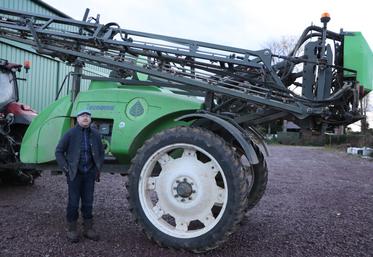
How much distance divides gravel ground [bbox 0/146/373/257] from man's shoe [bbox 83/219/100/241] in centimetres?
8

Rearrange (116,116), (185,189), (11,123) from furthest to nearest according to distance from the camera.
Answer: (11,123) → (116,116) → (185,189)

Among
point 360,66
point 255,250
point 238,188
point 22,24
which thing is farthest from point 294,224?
point 22,24

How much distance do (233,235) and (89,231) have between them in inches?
64.6

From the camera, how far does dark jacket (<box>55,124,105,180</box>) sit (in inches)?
172

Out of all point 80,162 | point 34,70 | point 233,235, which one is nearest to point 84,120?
point 80,162

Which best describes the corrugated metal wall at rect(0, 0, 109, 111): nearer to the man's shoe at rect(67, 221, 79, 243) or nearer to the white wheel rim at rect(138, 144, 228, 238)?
the man's shoe at rect(67, 221, 79, 243)

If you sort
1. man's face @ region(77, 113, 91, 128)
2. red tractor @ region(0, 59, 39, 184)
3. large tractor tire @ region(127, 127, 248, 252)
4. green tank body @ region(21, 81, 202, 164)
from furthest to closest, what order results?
red tractor @ region(0, 59, 39, 184) → green tank body @ region(21, 81, 202, 164) → man's face @ region(77, 113, 91, 128) → large tractor tire @ region(127, 127, 248, 252)

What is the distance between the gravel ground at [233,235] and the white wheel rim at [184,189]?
292 millimetres

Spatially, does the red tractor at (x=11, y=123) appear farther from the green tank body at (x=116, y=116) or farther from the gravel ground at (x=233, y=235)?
the green tank body at (x=116, y=116)

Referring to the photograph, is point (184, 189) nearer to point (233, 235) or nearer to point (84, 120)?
point (233, 235)

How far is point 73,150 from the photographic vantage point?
14.4ft

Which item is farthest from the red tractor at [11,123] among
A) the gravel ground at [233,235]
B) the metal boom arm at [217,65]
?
the metal boom arm at [217,65]

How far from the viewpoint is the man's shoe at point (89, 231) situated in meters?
4.39

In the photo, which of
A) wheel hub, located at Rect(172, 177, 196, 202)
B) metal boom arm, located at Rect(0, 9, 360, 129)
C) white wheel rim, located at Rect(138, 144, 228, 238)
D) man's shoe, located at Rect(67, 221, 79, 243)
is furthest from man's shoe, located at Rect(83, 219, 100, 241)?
metal boom arm, located at Rect(0, 9, 360, 129)
